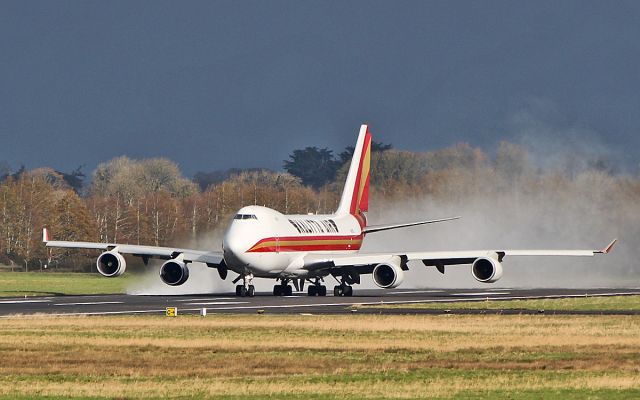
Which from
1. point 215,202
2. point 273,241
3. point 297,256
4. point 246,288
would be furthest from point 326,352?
point 215,202

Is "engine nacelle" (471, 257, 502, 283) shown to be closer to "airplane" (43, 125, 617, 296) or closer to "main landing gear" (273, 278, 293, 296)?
"airplane" (43, 125, 617, 296)

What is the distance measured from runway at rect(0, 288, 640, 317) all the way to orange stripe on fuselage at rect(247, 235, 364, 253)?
2.75 meters

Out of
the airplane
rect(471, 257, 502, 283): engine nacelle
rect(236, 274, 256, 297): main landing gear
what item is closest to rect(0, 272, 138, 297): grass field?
the airplane

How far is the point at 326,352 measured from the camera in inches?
1599

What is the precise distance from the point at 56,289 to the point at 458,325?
45.4 m

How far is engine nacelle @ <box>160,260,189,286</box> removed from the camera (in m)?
79.0

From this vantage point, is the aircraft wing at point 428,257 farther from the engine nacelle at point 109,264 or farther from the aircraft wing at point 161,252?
the engine nacelle at point 109,264

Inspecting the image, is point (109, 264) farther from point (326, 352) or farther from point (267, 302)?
point (326, 352)

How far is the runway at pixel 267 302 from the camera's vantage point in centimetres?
6056

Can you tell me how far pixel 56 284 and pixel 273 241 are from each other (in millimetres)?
27383

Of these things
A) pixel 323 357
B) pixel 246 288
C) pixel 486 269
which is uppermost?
pixel 486 269

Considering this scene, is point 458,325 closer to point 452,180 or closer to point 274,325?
point 274,325

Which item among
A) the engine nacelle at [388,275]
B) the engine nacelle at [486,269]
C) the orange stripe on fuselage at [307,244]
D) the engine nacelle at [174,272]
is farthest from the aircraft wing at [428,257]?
the engine nacelle at [174,272]

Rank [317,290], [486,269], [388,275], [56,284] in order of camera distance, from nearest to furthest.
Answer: [388,275]
[486,269]
[317,290]
[56,284]
